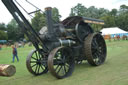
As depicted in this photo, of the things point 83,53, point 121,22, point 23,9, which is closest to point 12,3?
point 23,9

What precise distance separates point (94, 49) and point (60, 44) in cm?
204

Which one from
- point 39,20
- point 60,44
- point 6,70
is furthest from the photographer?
point 39,20

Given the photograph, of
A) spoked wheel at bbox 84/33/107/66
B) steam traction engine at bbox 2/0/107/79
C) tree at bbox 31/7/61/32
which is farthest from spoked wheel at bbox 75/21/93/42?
tree at bbox 31/7/61/32

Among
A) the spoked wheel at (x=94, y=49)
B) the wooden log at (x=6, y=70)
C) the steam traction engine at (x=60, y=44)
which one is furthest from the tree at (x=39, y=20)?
the wooden log at (x=6, y=70)

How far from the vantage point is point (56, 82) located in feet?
17.9

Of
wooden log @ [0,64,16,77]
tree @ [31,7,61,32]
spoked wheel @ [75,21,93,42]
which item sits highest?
tree @ [31,7,61,32]

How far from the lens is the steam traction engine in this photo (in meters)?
5.75

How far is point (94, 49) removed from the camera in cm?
785

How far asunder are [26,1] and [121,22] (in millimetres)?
60361

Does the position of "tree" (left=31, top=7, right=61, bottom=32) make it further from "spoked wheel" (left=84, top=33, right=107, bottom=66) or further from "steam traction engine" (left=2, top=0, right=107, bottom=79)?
"spoked wheel" (left=84, top=33, right=107, bottom=66)

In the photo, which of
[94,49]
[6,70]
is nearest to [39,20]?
[94,49]

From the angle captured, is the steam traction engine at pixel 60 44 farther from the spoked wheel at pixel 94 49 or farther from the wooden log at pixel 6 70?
the wooden log at pixel 6 70

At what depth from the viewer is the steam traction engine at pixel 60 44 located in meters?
5.75

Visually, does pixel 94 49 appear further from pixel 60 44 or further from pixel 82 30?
pixel 60 44
